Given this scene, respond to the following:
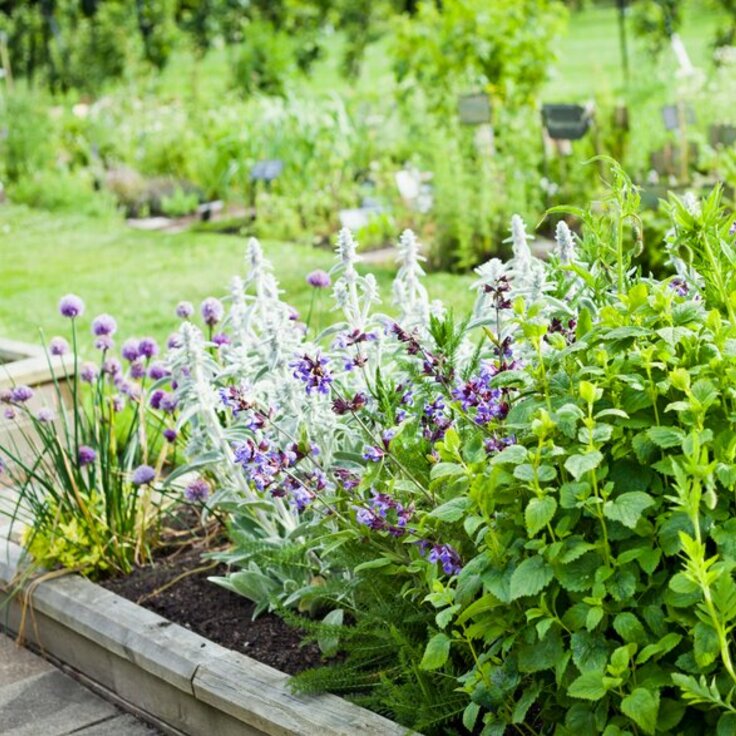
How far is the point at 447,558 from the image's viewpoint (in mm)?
2859

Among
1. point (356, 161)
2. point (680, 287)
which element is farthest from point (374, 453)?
point (356, 161)

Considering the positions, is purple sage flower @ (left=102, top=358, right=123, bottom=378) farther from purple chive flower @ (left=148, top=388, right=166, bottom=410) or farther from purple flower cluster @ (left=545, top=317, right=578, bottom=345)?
purple flower cluster @ (left=545, top=317, right=578, bottom=345)

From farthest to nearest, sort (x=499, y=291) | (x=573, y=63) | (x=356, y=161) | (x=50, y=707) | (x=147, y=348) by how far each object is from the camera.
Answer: (x=573, y=63) < (x=356, y=161) < (x=147, y=348) < (x=50, y=707) < (x=499, y=291)

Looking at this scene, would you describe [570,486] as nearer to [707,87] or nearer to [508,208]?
[508,208]

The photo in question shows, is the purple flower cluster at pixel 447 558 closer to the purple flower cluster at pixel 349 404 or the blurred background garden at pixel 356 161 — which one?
the purple flower cluster at pixel 349 404

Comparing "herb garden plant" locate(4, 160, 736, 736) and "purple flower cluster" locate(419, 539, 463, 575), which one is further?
→ "purple flower cluster" locate(419, 539, 463, 575)

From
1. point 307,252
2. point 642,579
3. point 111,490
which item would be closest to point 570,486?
point 642,579

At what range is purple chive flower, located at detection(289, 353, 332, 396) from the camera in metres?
3.10

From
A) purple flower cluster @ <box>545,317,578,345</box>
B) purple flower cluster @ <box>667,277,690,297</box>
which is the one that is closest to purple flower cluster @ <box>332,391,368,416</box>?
purple flower cluster @ <box>545,317,578,345</box>

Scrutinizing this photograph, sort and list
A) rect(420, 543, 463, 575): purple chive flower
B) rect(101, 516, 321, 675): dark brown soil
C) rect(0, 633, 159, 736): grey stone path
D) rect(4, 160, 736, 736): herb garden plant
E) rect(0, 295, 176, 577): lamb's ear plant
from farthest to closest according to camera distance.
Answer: rect(0, 295, 176, 577): lamb's ear plant
rect(0, 633, 159, 736): grey stone path
rect(101, 516, 321, 675): dark brown soil
rect(420, 543, 463, 575): purple chive flower
rect(4, 160, 736, 736): herb garden plant

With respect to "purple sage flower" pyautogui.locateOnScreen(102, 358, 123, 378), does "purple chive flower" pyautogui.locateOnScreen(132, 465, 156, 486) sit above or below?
below

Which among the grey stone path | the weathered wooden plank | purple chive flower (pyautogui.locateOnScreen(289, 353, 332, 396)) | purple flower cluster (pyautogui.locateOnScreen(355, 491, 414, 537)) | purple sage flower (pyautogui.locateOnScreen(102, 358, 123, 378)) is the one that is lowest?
the grey stone path

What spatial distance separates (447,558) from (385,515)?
0.25m

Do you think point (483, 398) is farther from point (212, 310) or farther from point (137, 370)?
point (137, 370)
